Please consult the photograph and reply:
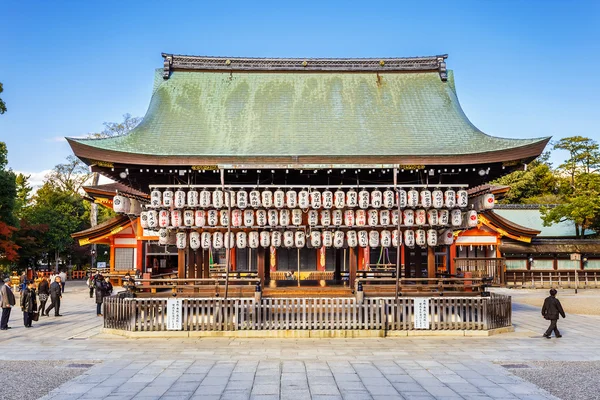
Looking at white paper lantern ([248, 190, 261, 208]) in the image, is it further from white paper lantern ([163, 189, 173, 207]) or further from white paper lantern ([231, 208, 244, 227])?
white paper lantern ([163, 189, 173, 207])

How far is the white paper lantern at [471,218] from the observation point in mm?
17578

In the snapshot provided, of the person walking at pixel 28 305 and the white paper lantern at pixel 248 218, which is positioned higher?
the white paper lantern at pixel 248 218

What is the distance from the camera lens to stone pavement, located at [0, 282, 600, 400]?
959 cm

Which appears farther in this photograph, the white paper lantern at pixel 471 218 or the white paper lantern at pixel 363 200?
the white paper lantern at pixel 471 218

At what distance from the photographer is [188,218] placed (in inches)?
674

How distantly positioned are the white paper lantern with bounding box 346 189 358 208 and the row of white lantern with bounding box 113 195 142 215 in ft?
24.9

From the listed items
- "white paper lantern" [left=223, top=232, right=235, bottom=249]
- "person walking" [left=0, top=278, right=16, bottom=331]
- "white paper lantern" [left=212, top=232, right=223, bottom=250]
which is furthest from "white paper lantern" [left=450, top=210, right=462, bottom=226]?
"person walking" [left=0, top=278, right=16, bottom=331]

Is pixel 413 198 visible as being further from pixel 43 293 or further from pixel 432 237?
pixel 43 293

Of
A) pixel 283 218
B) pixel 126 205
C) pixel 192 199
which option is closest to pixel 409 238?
pixel 283 218

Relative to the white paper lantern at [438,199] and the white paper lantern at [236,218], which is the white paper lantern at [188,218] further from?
the white paper lantern at [438,199]

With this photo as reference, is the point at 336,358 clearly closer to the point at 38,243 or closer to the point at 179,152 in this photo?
the point at 179,152

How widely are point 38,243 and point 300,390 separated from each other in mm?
42454

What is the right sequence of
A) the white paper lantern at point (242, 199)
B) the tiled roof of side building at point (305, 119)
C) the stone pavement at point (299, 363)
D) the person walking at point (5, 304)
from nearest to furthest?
the stone pavement at point (299, 363)
the white paper lantern at point (242, 199)
the tiled roof of side building at point (305, 119)
the person walking at point (5, 304)

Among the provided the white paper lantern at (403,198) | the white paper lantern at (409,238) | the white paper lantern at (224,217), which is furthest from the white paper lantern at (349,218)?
the white paper lantern at (224,217)
